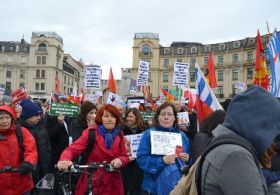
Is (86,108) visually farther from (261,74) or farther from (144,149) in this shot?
(261,74)

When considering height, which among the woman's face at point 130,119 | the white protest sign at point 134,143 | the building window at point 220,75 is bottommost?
the white protest sign at point 134,143

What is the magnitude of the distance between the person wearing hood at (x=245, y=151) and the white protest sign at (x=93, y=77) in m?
11.4

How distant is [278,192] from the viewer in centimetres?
174

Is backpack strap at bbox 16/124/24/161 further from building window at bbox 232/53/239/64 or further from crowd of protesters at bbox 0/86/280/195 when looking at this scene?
building window at bbox 232/53/239/64

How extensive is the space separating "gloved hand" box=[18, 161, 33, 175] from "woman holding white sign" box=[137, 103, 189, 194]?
4.11ft

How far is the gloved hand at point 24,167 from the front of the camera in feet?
12.5

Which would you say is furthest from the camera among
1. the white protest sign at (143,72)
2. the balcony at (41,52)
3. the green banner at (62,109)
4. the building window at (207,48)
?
the balcony at (41,52)

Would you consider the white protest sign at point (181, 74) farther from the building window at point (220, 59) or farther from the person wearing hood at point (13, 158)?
the building window at point (220, 59)

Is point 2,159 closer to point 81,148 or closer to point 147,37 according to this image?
point 81,148

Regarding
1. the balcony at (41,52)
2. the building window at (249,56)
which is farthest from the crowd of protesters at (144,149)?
the balcony at (41,52)

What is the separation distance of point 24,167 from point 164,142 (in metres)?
1.63

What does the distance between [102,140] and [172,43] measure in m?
76.2

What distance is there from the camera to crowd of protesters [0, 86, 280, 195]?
165 centimetres

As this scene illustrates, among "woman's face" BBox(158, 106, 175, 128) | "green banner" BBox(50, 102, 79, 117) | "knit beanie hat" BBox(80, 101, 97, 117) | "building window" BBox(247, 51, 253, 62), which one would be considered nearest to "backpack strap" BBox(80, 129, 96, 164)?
"woman's face" BBox(158, 106, 175, 128)
